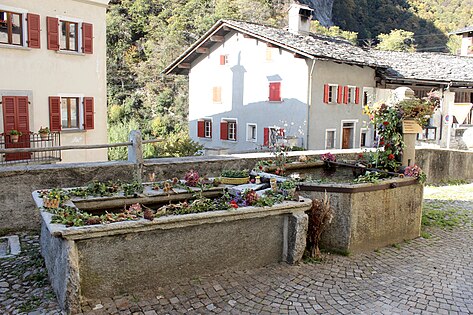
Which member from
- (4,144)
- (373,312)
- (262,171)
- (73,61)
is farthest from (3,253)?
(73,61)

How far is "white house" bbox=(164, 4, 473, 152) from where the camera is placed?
2284cm

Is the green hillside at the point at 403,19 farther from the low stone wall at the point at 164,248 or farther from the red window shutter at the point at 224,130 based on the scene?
the low stone wall at the point at 164,248

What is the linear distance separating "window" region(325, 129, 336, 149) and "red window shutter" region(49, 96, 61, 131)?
44.4 feet

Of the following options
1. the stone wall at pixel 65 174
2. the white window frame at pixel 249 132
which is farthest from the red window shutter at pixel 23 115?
the white window frame at pixel 249 132

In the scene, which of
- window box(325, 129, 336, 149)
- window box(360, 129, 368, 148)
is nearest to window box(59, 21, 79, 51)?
window box(325, 129, 336, 149)

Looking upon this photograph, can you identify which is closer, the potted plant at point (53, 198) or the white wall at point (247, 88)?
the potted plant at point (53, 198)

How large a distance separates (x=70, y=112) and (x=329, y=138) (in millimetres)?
13491

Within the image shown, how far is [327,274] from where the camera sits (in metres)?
5.70

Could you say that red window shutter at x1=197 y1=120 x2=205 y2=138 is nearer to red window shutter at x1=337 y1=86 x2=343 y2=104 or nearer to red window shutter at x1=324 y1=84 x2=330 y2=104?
red window shutter at x1=324 y1=84 x2=330 y2=104

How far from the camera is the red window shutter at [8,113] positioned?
560 inches

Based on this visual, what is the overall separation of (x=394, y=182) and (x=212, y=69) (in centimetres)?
2126

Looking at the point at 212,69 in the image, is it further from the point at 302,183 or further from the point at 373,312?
the point at 373,312

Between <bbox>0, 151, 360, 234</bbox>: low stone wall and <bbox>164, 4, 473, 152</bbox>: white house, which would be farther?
<bbox>164, 4, 473, 152</bbox>: white house

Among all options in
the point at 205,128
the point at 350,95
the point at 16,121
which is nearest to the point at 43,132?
the point at 16,121
